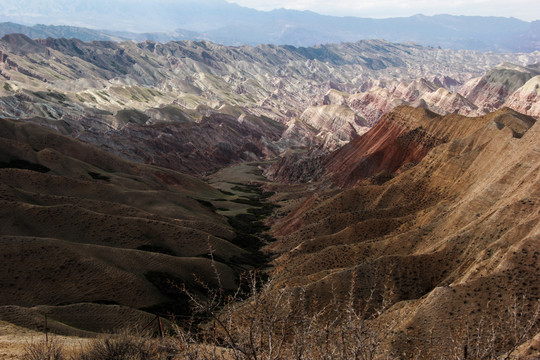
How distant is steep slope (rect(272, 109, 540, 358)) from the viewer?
31.9 meters

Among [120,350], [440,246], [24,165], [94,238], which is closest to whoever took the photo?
[120,350]

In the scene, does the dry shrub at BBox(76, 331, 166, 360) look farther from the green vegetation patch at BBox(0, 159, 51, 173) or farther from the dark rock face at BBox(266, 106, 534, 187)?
the green vegetation patch at BBox(0, 159, 51, 173)

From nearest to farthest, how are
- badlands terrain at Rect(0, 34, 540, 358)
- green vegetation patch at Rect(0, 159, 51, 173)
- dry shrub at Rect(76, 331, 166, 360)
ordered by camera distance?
1. dry shrub at Rect(76, 331, 166, 360)
2. badlands terrain at Rect(0, 34, 540, 358)
3. green vegetation patch at Rect(0, 159, 51, 173)

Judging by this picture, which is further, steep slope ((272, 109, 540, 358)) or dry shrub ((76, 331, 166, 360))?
steep slope ((272, 109, 540, 358))

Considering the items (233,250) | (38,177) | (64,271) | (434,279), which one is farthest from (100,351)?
(38,177)

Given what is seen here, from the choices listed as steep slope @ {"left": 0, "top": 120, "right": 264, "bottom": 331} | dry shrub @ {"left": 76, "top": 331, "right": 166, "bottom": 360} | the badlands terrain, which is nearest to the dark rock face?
the badlands terrain

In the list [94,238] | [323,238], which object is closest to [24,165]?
[94,238]

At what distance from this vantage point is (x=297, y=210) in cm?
10025

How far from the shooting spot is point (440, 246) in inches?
1809

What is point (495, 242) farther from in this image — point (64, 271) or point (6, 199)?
point (6, 199)

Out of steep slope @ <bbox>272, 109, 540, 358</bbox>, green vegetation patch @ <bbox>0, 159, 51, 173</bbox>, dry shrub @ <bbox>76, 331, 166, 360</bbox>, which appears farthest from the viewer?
green vegetation patch @ <bbox>0, 159, 51, 173</bbox>

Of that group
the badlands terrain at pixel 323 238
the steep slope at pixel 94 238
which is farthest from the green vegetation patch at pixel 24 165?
the badlands terrain at pixel 323 238

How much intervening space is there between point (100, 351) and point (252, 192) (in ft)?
375

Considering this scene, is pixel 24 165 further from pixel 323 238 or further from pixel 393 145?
pixel 393 145
